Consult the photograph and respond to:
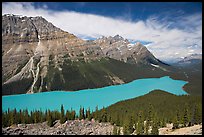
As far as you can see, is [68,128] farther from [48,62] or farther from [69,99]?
[48,62]

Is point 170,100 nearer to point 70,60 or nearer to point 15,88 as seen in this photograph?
point 15,88

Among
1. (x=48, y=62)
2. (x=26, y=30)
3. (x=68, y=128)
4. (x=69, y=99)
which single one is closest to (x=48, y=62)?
(x=48, y=62)

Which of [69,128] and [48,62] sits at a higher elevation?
[48,62]

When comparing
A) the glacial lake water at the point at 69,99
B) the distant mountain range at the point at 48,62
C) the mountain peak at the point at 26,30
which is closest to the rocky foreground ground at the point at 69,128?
the glacial lake water at the point at 69,99

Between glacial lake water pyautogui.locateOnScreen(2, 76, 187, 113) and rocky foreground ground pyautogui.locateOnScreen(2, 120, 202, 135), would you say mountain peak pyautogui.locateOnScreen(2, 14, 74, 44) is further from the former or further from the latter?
rocky foreground ground pyautogui.locateOnScreen(2, 120, 202, 135)

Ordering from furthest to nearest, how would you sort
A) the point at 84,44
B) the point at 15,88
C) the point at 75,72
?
the point at 84,44 → the point at 75,72 → the point at 15,88

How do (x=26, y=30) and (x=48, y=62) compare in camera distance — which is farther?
(x=26, y=30)

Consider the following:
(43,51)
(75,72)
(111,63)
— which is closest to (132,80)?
(111,63)

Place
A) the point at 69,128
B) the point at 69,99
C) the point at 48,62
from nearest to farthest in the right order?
the point at 69,128 → the point at 69,99 → the point at 48,62
